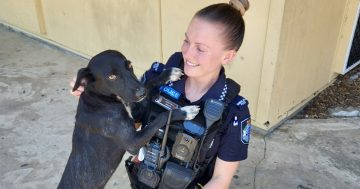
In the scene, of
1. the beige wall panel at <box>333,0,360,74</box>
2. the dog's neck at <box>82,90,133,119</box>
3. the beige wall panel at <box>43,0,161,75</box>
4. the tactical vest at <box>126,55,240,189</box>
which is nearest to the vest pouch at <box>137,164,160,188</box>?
the tactical vest at <box>126,55,240,189</box>

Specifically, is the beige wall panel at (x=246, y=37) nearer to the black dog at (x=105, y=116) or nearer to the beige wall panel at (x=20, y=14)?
the black dog at (x=105, y=116)

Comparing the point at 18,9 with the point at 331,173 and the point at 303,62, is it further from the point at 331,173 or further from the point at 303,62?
the point at 331,173

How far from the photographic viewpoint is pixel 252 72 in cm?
335

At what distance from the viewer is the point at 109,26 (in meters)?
4.51

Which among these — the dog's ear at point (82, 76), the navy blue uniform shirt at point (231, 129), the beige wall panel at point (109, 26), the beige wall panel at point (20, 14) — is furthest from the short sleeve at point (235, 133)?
the beige wall panel at point (20, 14)

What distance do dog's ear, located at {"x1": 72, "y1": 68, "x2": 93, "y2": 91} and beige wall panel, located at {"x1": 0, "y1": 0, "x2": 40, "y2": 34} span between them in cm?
365

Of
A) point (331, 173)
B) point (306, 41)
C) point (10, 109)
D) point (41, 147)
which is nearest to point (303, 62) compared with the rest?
point (306, 41)

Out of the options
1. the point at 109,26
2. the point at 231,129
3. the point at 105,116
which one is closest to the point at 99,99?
the point at 105,116

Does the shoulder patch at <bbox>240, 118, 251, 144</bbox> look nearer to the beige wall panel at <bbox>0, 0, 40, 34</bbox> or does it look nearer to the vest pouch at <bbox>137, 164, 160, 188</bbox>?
the vest pouch at <bbox>137, 164, 160, 188</bbox>

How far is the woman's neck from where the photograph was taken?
6.65ft

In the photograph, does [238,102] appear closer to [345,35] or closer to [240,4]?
[240,4]

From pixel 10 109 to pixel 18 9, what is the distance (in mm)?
2032

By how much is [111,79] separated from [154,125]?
0.95 feet

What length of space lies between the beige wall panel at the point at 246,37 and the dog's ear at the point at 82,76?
1565mm
